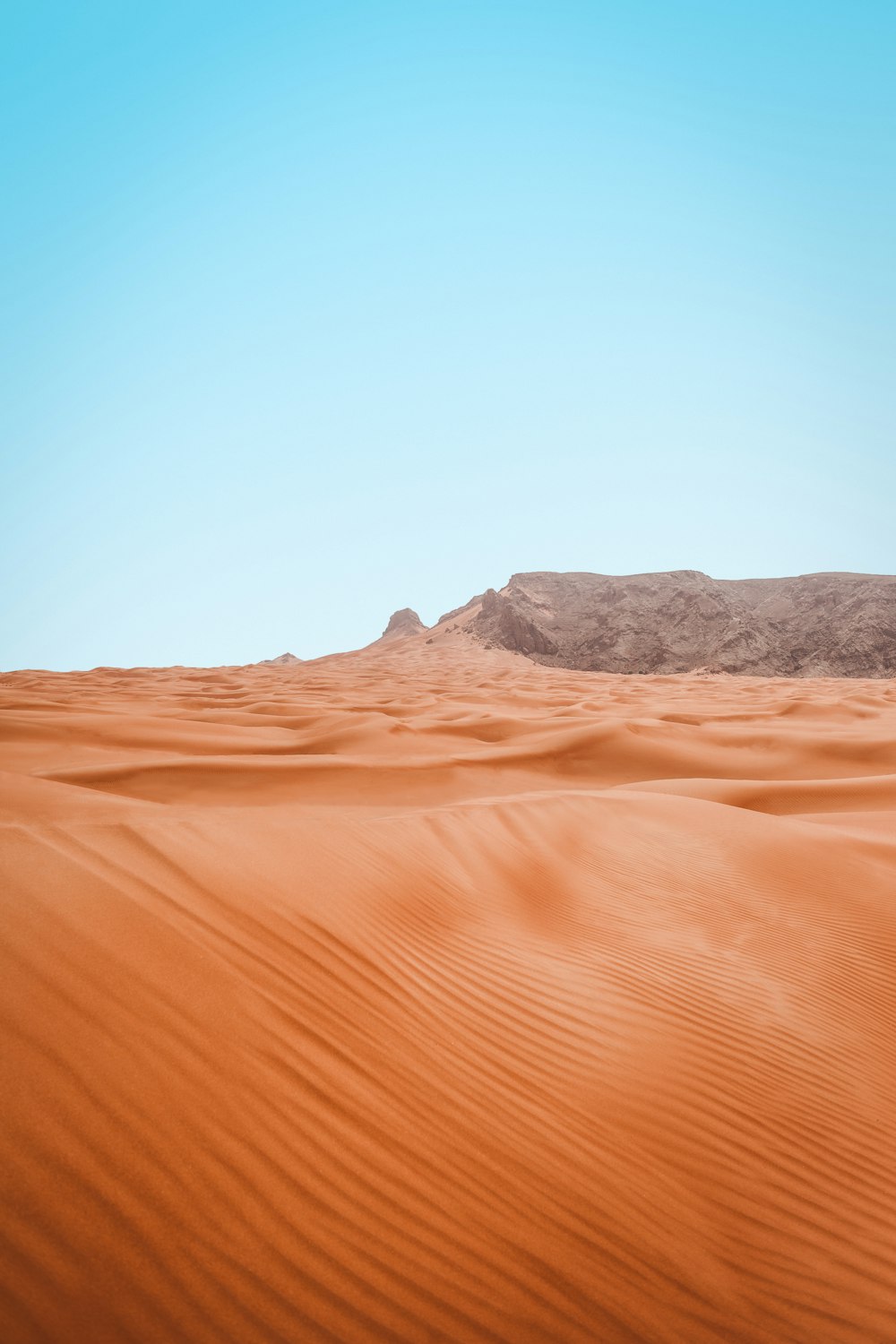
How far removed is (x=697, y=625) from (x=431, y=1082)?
2108 centimetres

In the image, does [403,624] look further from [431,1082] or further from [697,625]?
[431,1082]

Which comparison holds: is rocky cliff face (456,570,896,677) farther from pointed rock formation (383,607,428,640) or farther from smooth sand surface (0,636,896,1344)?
smooth sand surface (0,636,896,1344)

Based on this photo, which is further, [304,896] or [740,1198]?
[304,896]

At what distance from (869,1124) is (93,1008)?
5.76 feet

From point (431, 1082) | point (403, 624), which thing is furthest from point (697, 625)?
point (431, 1082)

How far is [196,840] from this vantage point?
7.00ft

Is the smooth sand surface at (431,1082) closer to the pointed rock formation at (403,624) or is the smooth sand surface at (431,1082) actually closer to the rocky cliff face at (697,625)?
the rocky cliff face at (697,625)

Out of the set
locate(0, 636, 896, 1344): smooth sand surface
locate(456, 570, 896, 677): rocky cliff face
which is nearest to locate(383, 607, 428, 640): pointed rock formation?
locate(456, 570, 896, 677): rocky cliff face

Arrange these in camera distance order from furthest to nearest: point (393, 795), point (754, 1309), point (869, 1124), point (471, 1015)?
point (393, 795), point (471, 1015), point (869, 1124), point (754, 1309)

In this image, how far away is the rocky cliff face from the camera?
20000mm

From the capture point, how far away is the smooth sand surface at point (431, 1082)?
108 centimetres

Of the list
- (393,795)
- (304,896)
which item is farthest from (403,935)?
(393,795)

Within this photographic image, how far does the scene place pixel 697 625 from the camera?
2111cm

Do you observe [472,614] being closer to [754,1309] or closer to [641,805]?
[641,805]
